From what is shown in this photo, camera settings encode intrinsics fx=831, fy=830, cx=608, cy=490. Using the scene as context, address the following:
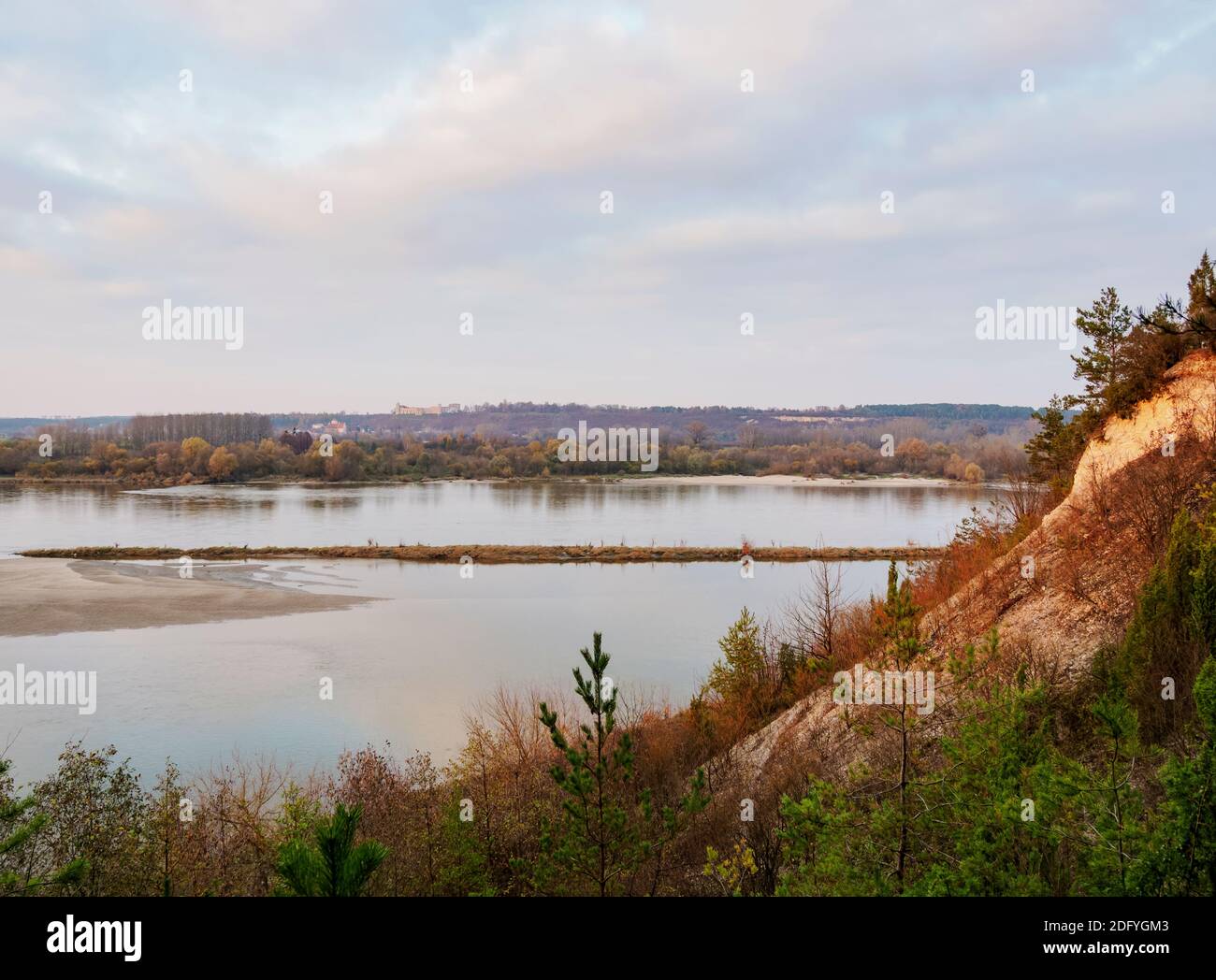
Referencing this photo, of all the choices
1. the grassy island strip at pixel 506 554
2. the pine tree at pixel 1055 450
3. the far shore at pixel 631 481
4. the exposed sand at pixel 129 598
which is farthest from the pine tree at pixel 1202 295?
the far shore at pixel 631 481

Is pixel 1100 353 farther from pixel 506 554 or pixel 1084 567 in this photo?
pixel 506 554

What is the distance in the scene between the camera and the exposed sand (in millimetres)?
28906

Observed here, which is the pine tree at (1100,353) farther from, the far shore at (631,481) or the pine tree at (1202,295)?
the far shore at (631,481)

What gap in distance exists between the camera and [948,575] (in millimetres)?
17281

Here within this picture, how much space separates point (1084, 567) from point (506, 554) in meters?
36.1

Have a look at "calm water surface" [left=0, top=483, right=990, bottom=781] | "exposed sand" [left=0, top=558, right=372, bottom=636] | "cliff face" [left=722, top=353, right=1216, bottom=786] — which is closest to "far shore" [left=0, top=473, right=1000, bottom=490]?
"calm water surface" [left=0, top=483, right=990, bottom=781]

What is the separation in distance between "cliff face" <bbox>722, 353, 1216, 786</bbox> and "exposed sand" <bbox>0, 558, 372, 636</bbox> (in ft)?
77.1

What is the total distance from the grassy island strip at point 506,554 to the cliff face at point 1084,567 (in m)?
29.9

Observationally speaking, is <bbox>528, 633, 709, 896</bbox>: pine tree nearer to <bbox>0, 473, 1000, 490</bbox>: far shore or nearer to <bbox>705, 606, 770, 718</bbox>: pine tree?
<bbox>705, 606, 770, 718</bbox>: pine tree

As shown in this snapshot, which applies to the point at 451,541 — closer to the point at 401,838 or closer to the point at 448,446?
the point at 401,838

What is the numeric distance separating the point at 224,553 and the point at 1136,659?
4436 centimetres

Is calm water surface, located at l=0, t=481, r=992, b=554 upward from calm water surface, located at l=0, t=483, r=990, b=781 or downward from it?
upward

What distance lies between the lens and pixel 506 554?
45.0m

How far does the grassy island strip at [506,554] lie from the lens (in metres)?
43.3
